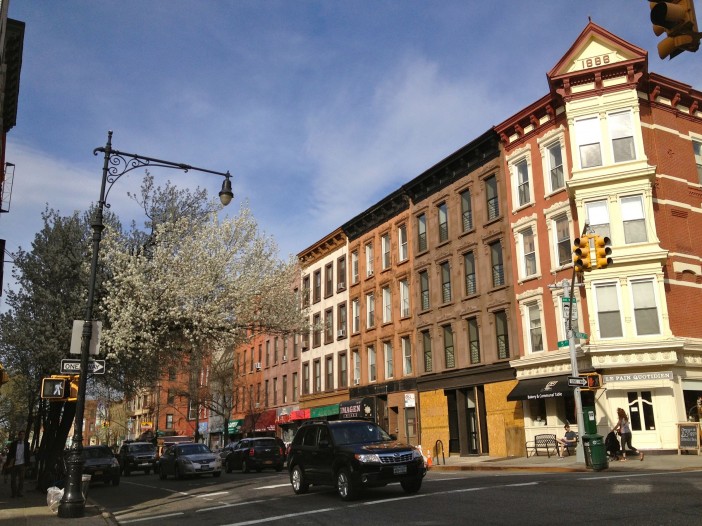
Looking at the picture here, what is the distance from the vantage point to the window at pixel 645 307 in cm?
2523

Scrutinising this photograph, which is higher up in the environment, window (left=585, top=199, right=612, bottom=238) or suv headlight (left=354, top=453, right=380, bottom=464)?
window (left=585, top=199, right=612, bottom=238)

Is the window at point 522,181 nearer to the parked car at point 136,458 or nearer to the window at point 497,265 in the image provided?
the window at point 497,265

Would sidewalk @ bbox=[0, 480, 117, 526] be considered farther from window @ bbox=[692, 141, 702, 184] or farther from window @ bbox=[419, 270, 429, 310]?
window @ bbox=[692, 141, 702, 184]

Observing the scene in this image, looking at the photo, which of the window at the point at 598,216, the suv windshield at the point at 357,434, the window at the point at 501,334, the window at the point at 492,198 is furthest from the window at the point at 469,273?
the suv windshield at the point at 357,434

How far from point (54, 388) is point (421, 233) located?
26.8 metres

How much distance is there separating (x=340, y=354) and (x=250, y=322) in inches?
885

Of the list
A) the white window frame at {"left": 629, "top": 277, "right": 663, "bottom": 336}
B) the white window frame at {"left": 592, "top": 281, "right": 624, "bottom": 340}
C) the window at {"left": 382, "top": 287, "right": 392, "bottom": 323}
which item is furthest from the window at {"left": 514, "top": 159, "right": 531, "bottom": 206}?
→ the window at {"left": 382, "top": 287, "right": 392, "bottom": 323}

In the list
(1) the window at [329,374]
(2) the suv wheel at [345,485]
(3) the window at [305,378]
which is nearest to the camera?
(2) the suv wheel at [345,485]

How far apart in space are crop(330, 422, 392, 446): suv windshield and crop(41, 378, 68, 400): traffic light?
6.03m

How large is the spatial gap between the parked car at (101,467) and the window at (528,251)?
63.9 ft

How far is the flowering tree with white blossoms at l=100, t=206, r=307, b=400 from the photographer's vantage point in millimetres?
21484

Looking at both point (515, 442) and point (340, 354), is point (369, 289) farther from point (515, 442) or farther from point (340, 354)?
point (515, 442)

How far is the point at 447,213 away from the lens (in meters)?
35.8

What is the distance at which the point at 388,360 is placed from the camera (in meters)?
40.8
